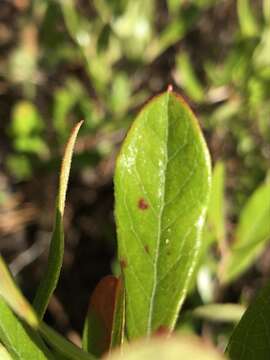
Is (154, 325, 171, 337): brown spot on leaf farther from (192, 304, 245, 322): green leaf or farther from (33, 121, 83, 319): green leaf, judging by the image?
(192, 304, 245, 322): green leaf

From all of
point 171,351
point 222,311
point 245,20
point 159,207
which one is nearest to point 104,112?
point 245,20

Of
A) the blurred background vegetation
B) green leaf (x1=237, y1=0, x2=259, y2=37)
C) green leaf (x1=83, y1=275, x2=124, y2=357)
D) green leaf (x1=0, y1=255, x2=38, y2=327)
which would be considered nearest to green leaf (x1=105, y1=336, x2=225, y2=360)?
green leaf (x1=0, y1=255, x2=38, y2=327)

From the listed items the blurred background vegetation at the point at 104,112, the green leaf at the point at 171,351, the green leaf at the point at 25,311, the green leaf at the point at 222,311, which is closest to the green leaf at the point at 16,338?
the green leaf at the point at 25,311

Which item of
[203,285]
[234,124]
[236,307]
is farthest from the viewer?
[234,124]

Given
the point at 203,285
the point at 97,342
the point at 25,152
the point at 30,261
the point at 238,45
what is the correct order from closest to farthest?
the point at 97,342 < the point at 203,285 < the point at 238,45 < the point at 25,152 < the point at 30,261

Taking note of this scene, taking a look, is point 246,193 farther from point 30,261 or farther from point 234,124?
point 30,261

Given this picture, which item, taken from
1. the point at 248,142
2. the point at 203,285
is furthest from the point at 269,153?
the point at 203,285

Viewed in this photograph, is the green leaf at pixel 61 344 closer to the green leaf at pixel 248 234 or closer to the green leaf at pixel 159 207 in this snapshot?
the green leaf at pixel 159 207
